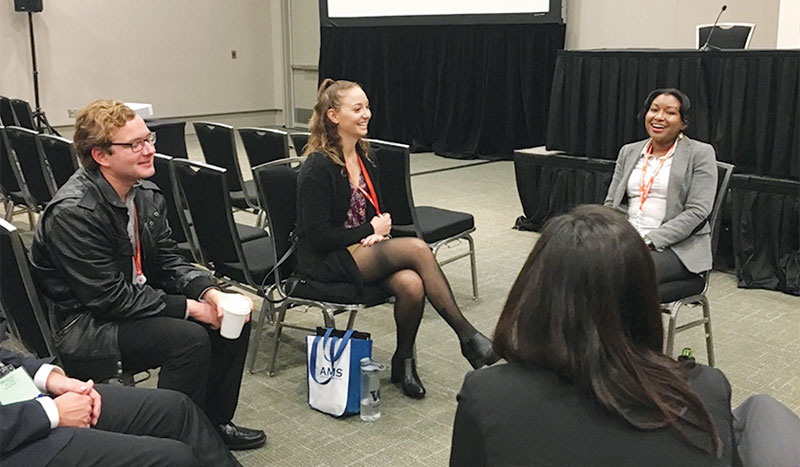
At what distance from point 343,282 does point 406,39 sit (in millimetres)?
6681

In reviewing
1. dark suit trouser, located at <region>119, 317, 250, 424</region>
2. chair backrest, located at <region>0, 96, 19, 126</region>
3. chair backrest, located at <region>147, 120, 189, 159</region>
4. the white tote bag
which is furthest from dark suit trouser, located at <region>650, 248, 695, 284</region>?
chair backrest, located at <region>0, 96, 19, 126</region>

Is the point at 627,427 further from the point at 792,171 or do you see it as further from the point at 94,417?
the point at 792,171

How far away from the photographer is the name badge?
1.69 m

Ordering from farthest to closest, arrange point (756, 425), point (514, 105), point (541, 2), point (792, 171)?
point (514, 105) → point (541, 2) → point (792, 171) → point (756, 425)

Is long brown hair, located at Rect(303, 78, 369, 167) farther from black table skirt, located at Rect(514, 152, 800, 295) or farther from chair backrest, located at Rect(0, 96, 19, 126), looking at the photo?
chair backrest, located at Rect(0, 96, 19, 126)

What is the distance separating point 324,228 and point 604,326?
5.84ft

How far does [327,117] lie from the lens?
9.83 ft

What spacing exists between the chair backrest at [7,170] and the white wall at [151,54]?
5.02 metres

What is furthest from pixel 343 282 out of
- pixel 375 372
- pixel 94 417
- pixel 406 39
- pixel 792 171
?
pixel 406 39

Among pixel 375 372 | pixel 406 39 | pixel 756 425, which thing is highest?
pixel 406 39

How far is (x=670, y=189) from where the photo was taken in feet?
10.2

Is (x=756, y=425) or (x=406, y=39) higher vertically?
(x=406, y=39)

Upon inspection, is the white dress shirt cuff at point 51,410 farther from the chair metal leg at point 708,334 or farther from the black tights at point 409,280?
the chair metal leg at point 708,334

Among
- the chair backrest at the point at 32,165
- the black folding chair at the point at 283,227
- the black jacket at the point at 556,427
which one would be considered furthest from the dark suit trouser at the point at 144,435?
the chair backrest at the point at 32,165
